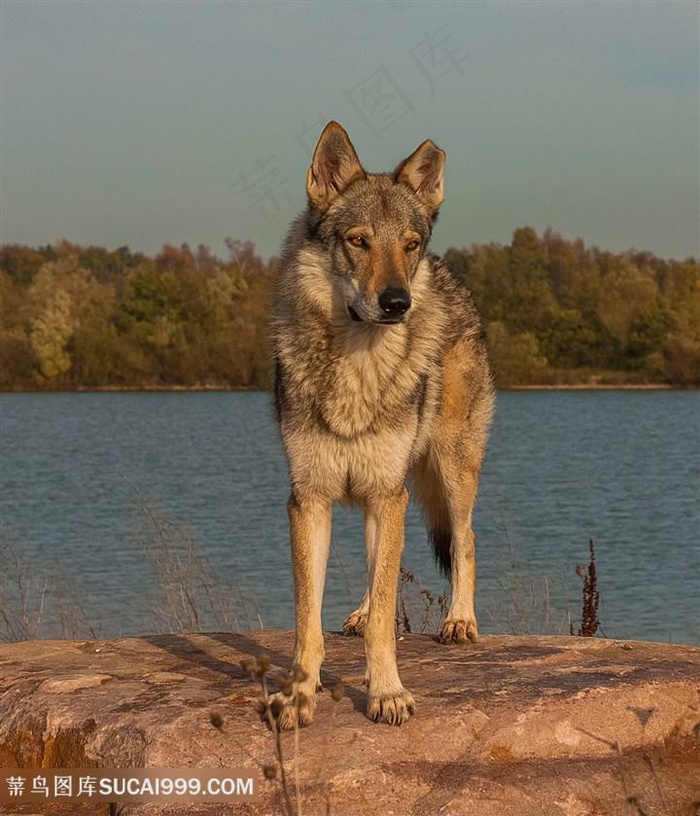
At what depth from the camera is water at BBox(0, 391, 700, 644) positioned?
12258mm

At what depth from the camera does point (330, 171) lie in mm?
5621

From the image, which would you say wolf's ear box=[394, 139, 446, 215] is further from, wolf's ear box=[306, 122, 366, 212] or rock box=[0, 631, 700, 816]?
rock box=[0, 631, 700, 816]

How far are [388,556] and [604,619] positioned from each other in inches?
297

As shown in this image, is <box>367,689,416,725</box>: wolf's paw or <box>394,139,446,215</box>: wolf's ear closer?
<box>367,689,416,725</box>: wolf's paw

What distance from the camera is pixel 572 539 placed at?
55.7 feet

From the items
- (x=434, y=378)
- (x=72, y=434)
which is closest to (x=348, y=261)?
(x=434, y=378)

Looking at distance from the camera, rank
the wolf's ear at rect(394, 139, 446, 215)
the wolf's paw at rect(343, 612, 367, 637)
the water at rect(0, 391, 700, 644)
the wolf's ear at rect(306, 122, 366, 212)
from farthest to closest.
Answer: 1. the water at rect(0, 391, 700, 644)
2. the wolf's paw at rect(343, 612, 367, 637)
3. the wolf's ear at rect(394, 139, 446, 215)
4. the wolf's ear at rect(306, 122, 366, 212)

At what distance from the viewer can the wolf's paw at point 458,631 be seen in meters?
6.45

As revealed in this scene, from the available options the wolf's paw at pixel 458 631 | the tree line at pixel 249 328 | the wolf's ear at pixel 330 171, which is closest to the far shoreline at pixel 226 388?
the tree line at pixel 249 328

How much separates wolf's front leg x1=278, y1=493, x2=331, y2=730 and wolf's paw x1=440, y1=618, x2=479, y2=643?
1.28 meters

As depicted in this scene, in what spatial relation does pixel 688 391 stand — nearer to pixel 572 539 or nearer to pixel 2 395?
pixel 2 395

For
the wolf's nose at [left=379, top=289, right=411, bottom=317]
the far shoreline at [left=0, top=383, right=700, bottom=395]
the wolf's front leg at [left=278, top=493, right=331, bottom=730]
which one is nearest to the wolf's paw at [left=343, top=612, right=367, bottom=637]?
the wolf's front leg at [left=278, top=493, right=331, bottom=730]

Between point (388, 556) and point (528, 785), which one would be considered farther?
point (388, 556)

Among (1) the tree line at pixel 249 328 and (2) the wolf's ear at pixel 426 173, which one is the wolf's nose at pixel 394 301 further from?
(1) the tree line at pixel 249 328
